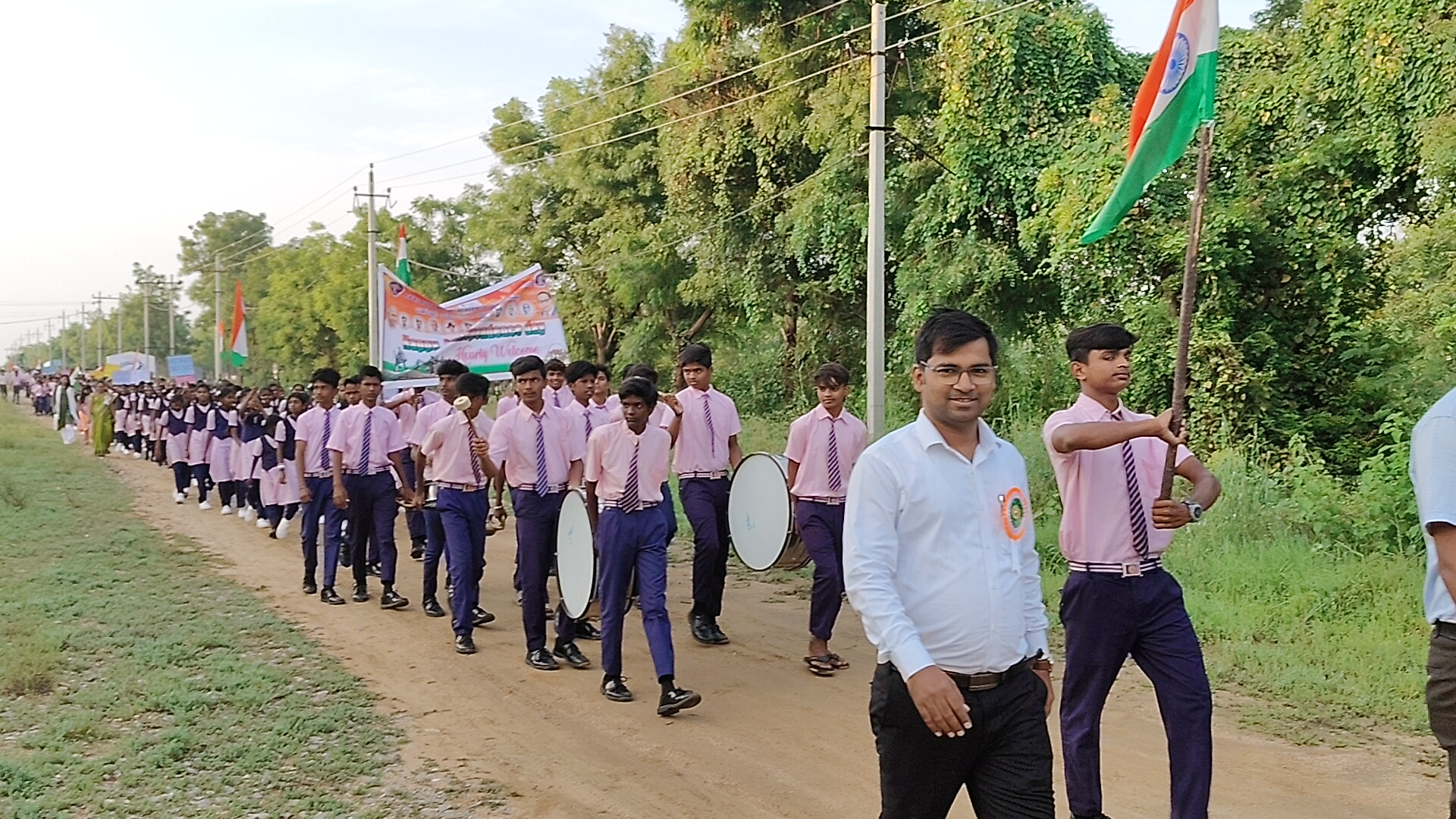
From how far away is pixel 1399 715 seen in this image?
6.12 metres

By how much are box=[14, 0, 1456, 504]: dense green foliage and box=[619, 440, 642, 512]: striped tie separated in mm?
6629

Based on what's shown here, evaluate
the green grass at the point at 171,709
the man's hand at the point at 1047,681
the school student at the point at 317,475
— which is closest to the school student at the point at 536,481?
the green grass at the point at 171,709

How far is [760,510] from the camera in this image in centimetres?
852

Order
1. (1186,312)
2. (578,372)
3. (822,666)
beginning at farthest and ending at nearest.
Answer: (578,372)
(822,666)
(1186,312)

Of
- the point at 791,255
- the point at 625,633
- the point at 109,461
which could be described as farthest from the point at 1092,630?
the point at 109,461

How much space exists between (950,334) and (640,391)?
3649mm

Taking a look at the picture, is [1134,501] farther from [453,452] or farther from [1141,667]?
[453,452]

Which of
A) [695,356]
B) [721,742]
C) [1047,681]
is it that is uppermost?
[695,356]

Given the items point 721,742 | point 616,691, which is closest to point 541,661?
point 616,691

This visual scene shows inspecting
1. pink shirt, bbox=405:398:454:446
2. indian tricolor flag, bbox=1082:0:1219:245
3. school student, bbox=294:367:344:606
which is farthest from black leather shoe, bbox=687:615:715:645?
indian tricolor flag, bbox=1082:0:1219:245

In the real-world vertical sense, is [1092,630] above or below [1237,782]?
above

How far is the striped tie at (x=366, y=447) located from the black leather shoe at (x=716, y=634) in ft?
10.9

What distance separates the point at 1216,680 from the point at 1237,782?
1733 millimetres

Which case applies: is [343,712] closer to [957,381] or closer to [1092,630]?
[1092,630]
